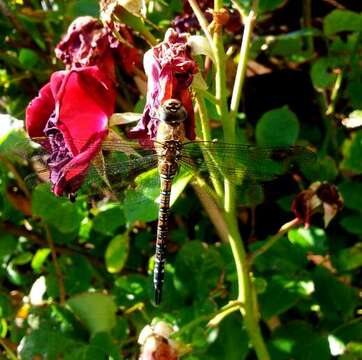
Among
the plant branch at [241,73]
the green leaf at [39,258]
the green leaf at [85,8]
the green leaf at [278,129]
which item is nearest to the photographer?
the plant branch at [241,73]

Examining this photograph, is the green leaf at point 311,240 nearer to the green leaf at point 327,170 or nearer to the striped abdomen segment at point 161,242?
the green leaf at point 327,170

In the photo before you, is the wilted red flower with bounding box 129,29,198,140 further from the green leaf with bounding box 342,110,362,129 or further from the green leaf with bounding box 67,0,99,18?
the green leaf with bounding box 67,0,99,18

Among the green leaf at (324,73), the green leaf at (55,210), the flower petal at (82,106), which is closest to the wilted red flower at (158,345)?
the flower petal at (82,106)

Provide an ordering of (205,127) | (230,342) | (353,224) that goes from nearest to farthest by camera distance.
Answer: (205,127) < (230,342) < (353,224)

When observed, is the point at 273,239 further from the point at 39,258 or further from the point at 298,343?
the point at 39,258

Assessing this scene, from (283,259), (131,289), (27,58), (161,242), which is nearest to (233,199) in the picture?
(161,242)

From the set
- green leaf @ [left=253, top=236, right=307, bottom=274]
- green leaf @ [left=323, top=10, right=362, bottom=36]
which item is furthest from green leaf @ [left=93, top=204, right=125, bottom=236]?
green leaf @ [left=323, top=10, right=362, bottom=36]
